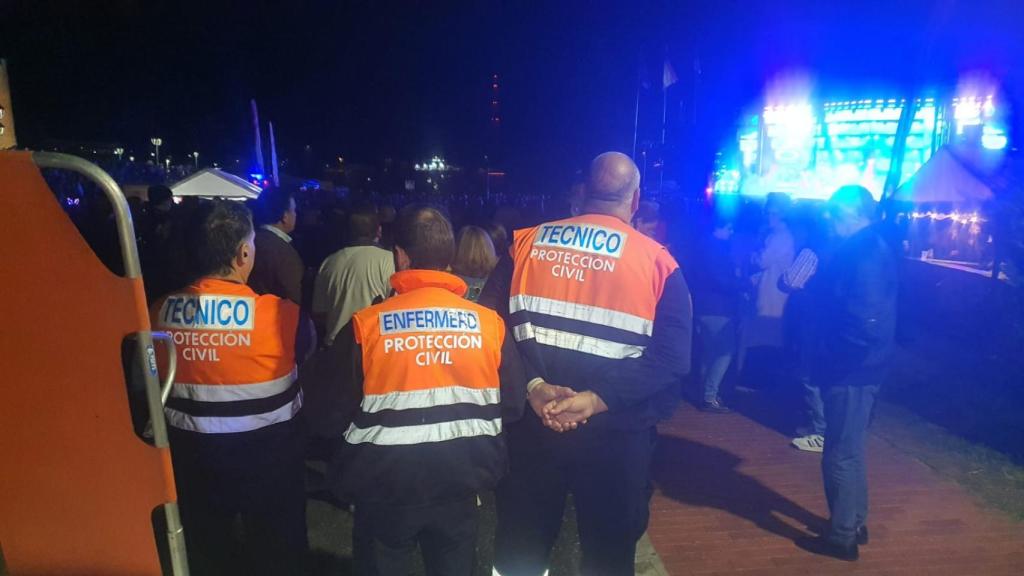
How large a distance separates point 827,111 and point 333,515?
76.2ft

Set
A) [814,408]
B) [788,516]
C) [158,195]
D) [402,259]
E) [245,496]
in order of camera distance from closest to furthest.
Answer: [402,259] < [245,496] < [788,516] < [814,408] < [158,195]

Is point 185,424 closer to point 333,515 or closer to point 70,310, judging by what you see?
point 70,310

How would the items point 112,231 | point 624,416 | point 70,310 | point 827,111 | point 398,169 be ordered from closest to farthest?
1. point 70,310
2. point 624,416
3. point 112,231
4. point 827,111
5. point 398,169

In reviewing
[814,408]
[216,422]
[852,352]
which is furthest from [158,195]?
[814,408]

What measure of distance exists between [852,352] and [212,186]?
506 inches

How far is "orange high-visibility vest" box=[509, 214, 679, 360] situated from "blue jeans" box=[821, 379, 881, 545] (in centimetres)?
188

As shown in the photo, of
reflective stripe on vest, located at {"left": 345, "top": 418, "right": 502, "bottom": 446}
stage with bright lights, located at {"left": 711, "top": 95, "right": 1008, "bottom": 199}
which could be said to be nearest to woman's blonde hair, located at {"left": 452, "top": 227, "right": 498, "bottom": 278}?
reflective stripe on vest, located at {"left": 345, "top": 418, "right": 502, "bottom": 446}

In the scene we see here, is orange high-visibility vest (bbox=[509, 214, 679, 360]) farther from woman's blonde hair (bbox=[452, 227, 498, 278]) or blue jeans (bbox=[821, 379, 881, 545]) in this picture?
woman's blonde hair (bbox=[452, 227, 498, 278])

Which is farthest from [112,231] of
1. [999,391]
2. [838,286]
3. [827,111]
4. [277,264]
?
[827,111]

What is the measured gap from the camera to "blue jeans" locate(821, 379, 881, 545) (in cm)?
378

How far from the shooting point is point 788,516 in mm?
4430

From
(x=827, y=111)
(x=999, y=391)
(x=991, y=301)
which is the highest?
(x=827, y=111)

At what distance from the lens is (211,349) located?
246 centimetres

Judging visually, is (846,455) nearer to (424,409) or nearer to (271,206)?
(424,409)
